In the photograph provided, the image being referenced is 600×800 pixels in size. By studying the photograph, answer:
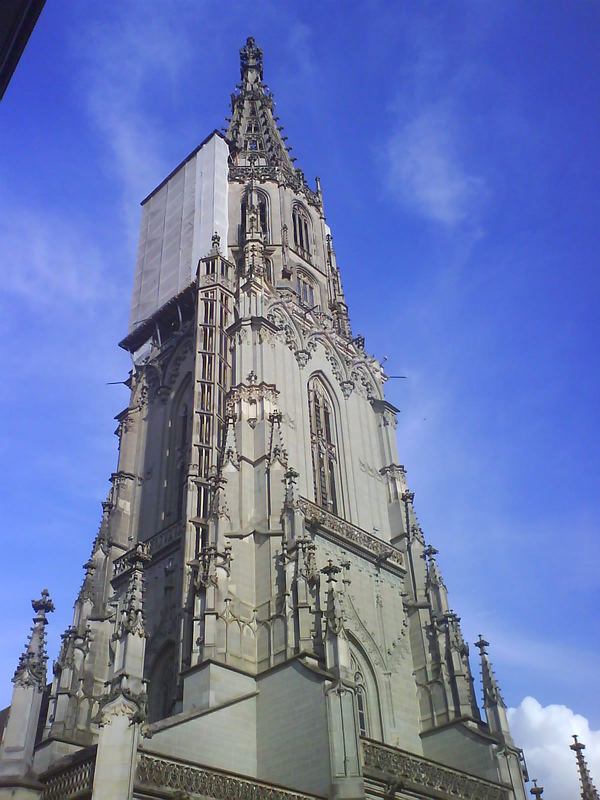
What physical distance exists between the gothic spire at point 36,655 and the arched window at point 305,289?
22.9 m

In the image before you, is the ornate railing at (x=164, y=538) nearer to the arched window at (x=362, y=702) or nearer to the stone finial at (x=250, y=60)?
the arched window at (x=362, y=702)

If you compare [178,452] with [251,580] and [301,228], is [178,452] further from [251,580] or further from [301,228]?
[301,228]

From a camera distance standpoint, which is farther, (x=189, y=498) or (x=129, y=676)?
(x=189, y=498)

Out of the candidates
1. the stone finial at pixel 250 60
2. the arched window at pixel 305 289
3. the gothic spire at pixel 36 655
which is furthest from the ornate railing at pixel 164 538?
the stone finial at pixel 250 60

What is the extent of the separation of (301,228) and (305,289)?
487 cm

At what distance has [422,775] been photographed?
851 inches

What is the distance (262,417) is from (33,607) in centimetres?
1187

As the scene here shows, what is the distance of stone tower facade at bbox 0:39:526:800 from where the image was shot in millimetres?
17297

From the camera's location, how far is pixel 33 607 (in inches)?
674

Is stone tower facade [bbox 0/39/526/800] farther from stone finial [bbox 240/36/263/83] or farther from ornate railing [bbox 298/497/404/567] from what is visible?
stone finial [bbox 240/36/263/83]

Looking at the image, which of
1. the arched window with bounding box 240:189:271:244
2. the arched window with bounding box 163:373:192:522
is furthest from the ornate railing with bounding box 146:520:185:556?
the arched window with bounding box 240:189:271:244

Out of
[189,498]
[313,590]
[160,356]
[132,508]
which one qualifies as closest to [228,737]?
[313,590]

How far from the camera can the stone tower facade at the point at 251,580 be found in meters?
17.3

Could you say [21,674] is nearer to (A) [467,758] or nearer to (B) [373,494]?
(A) [467,758]
